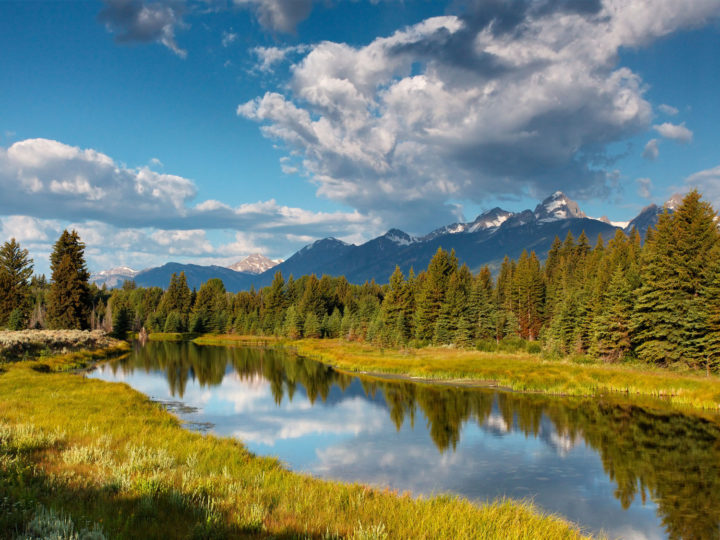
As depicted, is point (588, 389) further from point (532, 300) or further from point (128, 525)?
point (532, 300)

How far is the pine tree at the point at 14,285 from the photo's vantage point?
216 feet

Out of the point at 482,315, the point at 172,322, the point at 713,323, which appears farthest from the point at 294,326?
the point at 713,323

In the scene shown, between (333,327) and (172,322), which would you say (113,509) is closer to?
(333,327)

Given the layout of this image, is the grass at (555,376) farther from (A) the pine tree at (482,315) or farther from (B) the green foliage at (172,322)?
(B) the green foliage at (172,322)

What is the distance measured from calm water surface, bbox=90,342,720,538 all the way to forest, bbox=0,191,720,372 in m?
16.7

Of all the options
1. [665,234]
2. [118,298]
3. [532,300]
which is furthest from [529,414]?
[118,298]

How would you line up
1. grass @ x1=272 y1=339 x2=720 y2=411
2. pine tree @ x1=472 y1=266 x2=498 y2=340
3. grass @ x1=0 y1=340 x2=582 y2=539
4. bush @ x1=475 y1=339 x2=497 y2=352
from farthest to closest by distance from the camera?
pine tree @ x1=472 y1=266 x2=498 y2=340
bush @ x1=475 y1=339 x2=497 y2=352
grass @ x1=272 y1=339 x2=720 y2=411
grass @ x1=0 y1=340 x2=582 y2=539

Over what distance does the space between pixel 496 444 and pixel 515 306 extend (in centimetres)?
7969

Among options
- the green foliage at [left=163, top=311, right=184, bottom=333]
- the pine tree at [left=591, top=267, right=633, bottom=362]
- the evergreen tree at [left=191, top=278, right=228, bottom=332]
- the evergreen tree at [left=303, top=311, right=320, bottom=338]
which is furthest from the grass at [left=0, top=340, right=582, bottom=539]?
the green foliage at [left=163, top=311, right=184, bottom=333]

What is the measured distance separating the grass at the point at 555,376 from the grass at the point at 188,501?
29.0 metres

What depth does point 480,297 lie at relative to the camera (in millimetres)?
84750

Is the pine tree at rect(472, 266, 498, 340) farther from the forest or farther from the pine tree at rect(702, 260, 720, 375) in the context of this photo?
the pine tree at rect(702, 260, 720, 375)

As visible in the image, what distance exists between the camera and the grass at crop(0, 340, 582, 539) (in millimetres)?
7324

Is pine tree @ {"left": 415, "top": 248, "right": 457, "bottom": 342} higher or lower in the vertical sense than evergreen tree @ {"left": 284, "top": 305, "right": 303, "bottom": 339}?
higher
